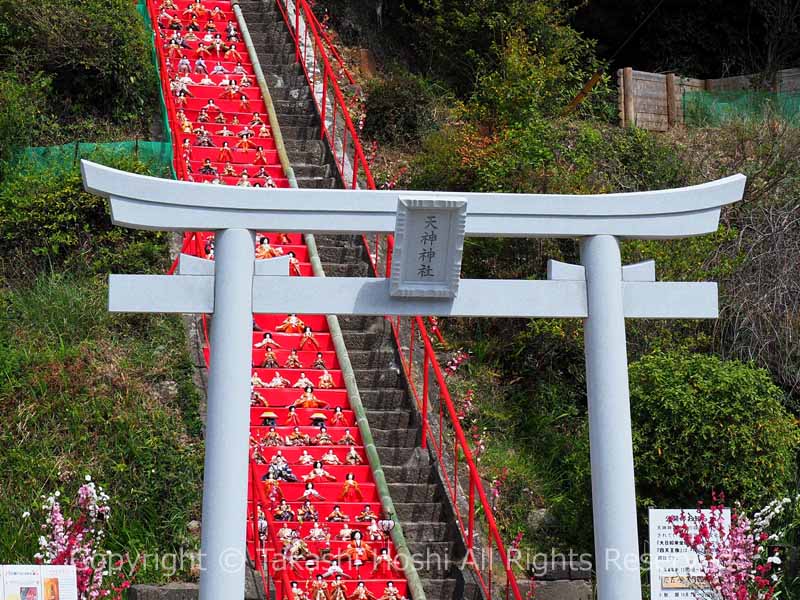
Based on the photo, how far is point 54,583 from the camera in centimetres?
707

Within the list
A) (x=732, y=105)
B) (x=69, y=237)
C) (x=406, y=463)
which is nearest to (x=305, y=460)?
(x=406, y=463)

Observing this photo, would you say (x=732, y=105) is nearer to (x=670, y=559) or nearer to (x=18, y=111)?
(x=18, y=111)

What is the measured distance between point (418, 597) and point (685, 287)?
3679 mm

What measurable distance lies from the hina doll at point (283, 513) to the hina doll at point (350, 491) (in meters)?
0.59

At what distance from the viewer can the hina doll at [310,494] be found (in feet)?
Result: 35.2

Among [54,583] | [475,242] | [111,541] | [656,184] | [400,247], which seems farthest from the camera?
[656,184]

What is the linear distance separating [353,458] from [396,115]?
7501 millimetres

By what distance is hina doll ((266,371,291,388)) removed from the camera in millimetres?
12000

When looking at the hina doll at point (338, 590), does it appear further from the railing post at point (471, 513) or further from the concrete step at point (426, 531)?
the railing post at point (471, 513)

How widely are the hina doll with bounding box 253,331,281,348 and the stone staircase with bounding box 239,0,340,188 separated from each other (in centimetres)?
295

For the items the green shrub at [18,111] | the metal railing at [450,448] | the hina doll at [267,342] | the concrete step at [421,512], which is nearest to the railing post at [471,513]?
the metal railing at [450,448]

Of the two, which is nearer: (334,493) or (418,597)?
(418,597)

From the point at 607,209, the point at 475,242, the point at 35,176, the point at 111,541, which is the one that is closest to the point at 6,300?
the point at 35,176

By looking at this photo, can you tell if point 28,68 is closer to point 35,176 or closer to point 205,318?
point 35,176
